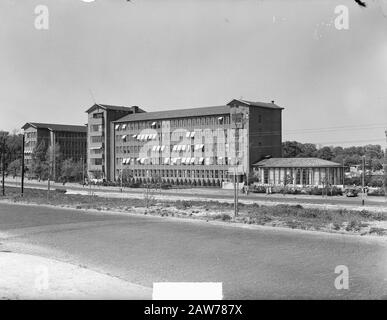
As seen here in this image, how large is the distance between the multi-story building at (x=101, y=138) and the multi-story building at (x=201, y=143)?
6.45 m

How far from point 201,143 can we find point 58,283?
2791 inches

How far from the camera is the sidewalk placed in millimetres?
8914

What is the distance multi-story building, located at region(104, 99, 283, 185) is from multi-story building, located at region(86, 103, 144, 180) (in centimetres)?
645

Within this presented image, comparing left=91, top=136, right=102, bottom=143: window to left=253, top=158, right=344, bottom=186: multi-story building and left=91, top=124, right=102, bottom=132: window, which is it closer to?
left=91, top=124, right=102, bottom=132: window

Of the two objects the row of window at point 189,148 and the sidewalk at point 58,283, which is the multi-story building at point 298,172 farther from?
the sidewalk at point 58,283

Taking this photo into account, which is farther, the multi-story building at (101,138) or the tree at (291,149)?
the tree at (291,149)

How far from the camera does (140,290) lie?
9.84 metres

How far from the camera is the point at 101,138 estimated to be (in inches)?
3996

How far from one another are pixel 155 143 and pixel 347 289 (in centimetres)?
8294

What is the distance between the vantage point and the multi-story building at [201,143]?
74.4 metres

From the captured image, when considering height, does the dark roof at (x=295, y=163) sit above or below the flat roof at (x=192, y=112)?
below

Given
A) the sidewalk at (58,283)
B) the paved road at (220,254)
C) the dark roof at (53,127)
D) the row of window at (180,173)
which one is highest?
the dark roof at (53,127)

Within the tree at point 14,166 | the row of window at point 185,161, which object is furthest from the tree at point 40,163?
the row of window at point 185,161
